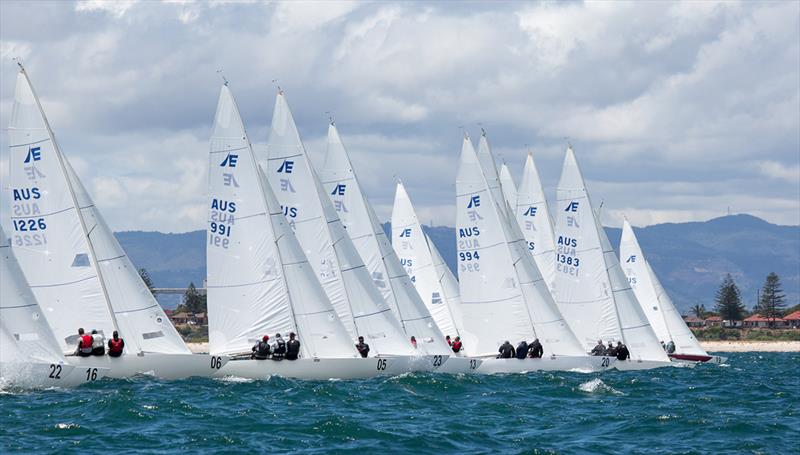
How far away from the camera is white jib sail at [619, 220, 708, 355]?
69.4m

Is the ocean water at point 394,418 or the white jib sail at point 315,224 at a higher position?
the white jib sail at point 315,224

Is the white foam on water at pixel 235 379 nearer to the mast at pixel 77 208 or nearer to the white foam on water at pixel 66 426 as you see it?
the mast at pixel 77 208

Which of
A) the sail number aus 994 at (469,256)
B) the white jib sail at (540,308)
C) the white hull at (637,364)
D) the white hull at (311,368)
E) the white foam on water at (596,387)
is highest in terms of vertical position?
the sail number aus 994 at (469,256)

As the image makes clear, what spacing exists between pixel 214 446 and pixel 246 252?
17033 mm

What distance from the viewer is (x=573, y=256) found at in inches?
2211

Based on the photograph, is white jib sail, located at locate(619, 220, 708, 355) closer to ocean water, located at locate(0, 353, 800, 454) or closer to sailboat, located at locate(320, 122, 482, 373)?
sailboat, located at locate(320, 122, 482, 373)

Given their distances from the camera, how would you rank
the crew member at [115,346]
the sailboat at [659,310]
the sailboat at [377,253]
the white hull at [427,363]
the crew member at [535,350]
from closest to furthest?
the crew member at [115,346]
the white hull at [427,363]
the sailboat at [377,253]
the crew member at [535,350]
the sailboat at [659,310]

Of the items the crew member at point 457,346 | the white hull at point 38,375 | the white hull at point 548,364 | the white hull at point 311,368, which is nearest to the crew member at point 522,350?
the white hull at point 548,364

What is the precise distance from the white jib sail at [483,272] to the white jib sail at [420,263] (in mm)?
7002

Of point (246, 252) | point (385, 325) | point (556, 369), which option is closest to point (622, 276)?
point (556, 369)

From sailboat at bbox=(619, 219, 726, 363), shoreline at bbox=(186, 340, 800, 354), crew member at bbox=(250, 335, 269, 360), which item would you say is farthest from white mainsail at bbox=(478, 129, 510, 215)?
shoreline at bbox=(186, 340, 800, 354)

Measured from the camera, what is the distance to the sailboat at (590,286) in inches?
2144

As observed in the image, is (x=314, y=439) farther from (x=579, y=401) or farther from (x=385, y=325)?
(x=385, y=325)

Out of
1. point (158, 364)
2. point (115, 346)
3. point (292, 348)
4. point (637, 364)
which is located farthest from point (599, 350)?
point (115, 346)
